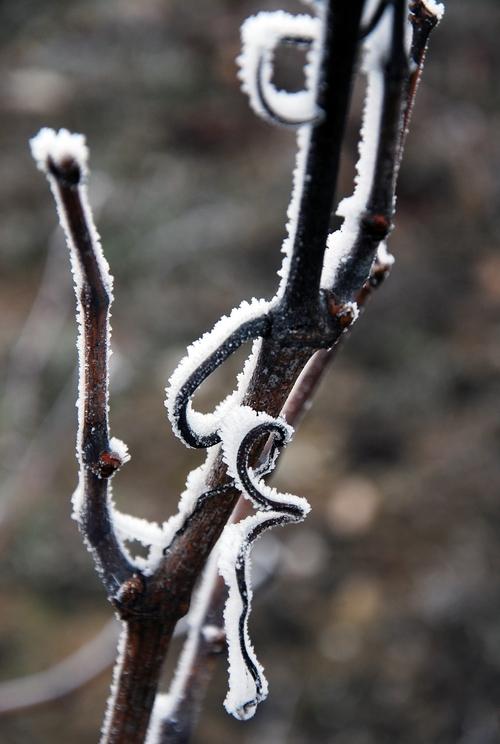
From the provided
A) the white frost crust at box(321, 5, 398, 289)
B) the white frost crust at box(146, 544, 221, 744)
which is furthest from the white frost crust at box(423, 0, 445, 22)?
Result: the white frost crust at box(146, 544, 221, 744)

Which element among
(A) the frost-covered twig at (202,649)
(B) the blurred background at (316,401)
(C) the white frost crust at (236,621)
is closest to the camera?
(C) the white frost crust at (236,621)

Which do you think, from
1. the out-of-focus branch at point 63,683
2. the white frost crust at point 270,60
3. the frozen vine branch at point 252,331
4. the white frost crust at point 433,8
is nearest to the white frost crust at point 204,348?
the frozen vine branch at point 252,331

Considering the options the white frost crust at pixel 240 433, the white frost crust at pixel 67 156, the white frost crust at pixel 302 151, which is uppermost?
the white frost crust at pixel 302 151

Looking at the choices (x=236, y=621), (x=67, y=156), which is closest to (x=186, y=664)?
(x=236, y=621)

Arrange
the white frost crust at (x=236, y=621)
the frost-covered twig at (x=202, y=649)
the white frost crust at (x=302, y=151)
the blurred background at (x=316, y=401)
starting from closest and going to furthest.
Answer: the white frost crust at (x=302, y=151) < the white frost crust at (x=236, y=621) < the frost-covered twig at (x=202, y=649) < the blurred background at (x=316, y=401)

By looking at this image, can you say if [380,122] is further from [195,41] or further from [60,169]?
[195,41]

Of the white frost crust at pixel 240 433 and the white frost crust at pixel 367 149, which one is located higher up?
the white frost crust at pixel 367 149

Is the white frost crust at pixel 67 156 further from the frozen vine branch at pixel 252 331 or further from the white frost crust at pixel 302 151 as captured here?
the white frost crust at pixel 302 151

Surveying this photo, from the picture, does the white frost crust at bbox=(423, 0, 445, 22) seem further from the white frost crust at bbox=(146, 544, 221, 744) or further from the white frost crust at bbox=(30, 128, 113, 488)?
the white frost crust at bbox=(146, 544, 221, 744)

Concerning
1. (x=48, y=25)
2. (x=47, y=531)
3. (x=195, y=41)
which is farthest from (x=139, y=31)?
(x=47, y=531)
